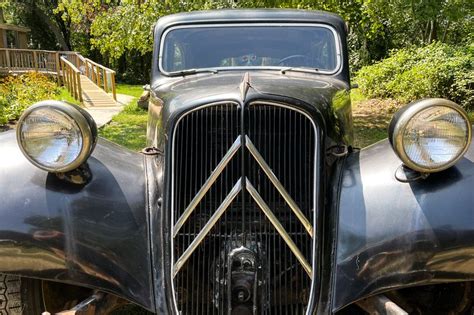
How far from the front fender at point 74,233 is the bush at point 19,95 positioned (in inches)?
364

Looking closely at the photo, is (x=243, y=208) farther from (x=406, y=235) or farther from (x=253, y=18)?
(x=253, y=18)

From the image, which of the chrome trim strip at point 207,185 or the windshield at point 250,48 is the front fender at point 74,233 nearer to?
the chrome trim strip at point 207,185

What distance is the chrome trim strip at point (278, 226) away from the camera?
244cm

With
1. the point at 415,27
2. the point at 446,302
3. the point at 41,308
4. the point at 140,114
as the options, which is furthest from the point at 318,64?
the point at 415,27

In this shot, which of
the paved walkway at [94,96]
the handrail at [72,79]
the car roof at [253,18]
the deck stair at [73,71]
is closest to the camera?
the car roof at [253,18]

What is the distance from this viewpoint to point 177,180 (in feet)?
8.32

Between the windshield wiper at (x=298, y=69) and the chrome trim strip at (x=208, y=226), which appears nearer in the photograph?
the chrome trim strip at (x=208, y=226)

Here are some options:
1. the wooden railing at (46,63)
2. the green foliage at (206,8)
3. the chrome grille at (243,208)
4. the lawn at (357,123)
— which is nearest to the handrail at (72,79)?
the wooden railing at (46,63)

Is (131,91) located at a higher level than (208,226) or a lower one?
lower

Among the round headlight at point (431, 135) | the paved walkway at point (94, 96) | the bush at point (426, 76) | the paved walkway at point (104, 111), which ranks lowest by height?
the paved walkway at point (94, 96)

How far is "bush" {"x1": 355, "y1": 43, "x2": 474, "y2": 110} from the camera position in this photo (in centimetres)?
1110

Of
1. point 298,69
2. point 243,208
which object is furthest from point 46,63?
point 243,208

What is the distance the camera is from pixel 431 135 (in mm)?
2418

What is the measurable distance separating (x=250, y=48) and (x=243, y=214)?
173 centimetres
